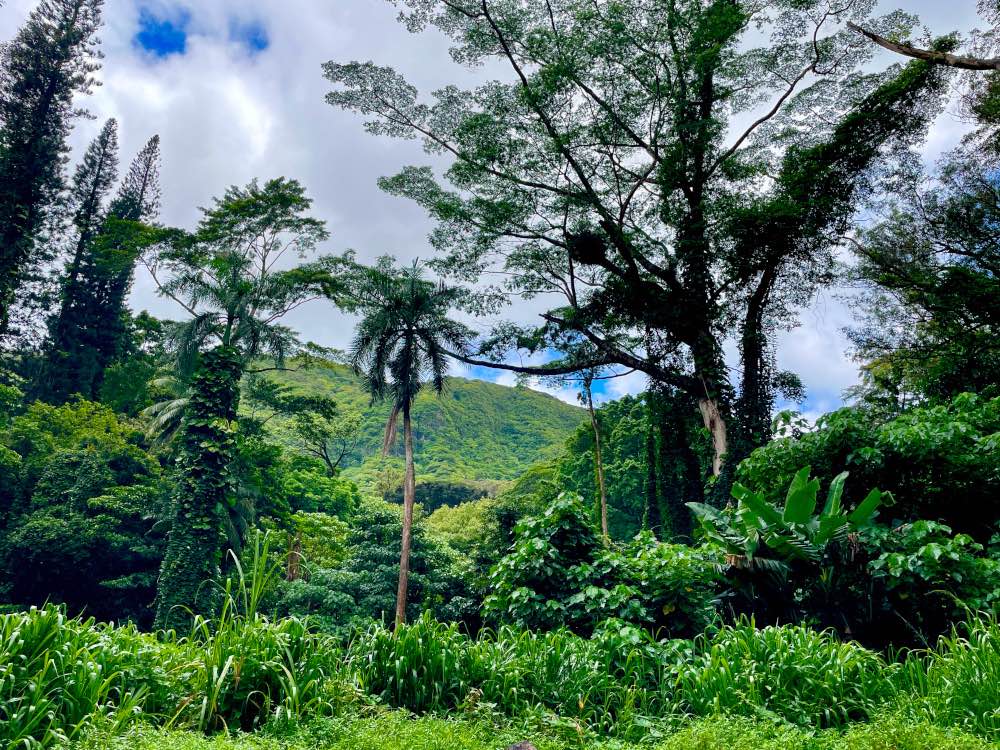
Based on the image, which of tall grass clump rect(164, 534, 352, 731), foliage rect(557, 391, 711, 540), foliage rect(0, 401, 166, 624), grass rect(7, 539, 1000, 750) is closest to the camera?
grass rect(7, 539, 1000, 750)

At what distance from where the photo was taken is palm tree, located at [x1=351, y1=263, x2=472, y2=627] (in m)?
19.3

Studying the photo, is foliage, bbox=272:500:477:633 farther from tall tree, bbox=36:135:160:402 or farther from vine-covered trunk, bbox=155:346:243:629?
tall tree, bbox=36:135:160:402

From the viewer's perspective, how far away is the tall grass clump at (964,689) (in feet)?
10.4

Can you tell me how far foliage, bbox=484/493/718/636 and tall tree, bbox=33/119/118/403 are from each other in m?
26.3

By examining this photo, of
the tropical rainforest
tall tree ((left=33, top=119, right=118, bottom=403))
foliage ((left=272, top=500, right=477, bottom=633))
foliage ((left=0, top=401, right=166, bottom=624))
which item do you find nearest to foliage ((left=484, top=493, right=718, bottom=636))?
the tropical rainforest

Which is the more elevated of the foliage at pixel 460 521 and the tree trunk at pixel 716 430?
the tree trunk at pixel 716 430

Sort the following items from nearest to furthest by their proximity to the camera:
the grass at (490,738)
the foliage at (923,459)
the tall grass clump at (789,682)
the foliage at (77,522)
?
the grass at (490,738), the tall grass clump at (789,682), the foliage at (923,459), the foliage at (77,522)

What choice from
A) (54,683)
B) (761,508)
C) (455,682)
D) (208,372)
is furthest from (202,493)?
(54,683)

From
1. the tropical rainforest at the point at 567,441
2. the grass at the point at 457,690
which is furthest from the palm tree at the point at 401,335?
the grass at the point at 457,690

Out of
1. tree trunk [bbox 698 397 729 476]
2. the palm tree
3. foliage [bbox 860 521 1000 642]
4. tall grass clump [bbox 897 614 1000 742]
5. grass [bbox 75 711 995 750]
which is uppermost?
the palm tree

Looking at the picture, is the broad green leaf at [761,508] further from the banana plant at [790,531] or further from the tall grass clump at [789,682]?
the tall grass clump at [789,682]

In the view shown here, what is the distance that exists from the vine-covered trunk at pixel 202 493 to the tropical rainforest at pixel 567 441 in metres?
0.11

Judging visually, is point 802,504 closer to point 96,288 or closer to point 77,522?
point 77,522

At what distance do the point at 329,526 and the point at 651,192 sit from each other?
16850mm
